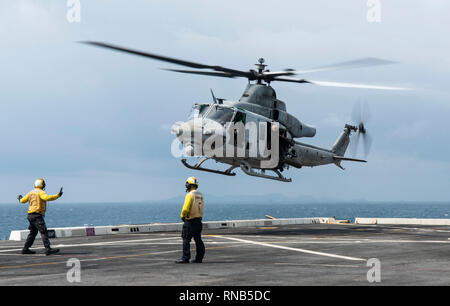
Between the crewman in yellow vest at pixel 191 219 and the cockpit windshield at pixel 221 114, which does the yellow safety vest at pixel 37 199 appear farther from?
the cockpit windshield at pixel 221 114

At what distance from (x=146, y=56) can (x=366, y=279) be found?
42.0 ft

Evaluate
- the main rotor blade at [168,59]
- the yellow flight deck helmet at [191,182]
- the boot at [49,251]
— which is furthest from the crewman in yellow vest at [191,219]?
the main rotor blade at [168,59]

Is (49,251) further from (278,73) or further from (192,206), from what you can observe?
(278,73)

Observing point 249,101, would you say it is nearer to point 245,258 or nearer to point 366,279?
point 245,258

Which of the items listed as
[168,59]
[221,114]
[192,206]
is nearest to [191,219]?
[192,206]

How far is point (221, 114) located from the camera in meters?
25.0

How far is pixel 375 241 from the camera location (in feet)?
68.0

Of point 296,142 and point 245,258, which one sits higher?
point 296,142

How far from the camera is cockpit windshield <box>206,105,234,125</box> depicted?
24783mm

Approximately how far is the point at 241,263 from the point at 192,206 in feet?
5.93

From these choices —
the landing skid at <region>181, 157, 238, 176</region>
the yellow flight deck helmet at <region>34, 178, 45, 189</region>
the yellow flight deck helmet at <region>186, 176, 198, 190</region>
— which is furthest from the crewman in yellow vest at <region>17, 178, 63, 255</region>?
the landing skid at <region>181, 157, 238, 176</region>

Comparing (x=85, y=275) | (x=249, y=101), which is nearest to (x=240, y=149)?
(x=249, y=101)

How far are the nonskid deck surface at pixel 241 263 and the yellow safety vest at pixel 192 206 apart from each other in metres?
1.16

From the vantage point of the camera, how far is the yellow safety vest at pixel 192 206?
13.6m
